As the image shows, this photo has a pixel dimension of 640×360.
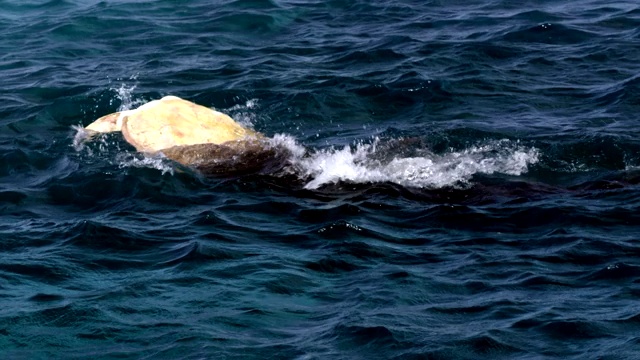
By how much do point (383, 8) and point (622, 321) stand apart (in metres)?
11.0

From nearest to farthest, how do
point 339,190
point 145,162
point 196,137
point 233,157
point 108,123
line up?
point 339,190 < point 145,162 < point 233,157 < point 196,137 < point 108,123

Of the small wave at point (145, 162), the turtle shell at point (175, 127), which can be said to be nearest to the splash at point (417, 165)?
the turtle shell at point (175, 127)

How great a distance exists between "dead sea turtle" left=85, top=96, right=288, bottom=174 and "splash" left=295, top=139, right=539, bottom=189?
555 millimetres

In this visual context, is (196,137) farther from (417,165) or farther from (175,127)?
(417,165)

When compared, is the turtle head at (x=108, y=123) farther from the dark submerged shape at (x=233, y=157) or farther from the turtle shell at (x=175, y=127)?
the dark submerged shape at (x=233, y=157)

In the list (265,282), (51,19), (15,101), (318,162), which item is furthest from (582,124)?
(51,19)

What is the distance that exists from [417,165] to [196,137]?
2.50 meters

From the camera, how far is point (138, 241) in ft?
31.8

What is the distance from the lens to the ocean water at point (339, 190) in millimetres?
7895

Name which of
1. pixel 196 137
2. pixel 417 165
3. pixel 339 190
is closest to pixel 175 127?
pixel 196 137

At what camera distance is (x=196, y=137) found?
474 inches

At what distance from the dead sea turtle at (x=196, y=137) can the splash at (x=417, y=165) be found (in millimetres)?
555

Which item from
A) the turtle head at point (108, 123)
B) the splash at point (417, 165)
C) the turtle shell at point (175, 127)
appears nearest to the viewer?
the splash at point (417, 165)

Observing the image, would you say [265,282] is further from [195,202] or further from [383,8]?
[383,8]
